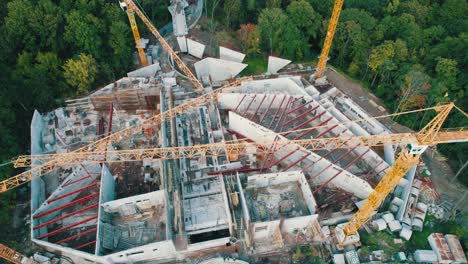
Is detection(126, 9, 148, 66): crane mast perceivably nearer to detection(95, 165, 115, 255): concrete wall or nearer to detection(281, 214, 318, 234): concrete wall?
detection(95, 165, 115, 255): concrete wall

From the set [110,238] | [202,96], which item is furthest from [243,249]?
[202,96]

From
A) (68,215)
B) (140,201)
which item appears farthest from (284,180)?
(68,215)

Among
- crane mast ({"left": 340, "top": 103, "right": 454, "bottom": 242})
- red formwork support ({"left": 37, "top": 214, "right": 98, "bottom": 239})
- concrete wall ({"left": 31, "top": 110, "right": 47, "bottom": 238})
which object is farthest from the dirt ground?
concrete wall ({"left": 31, "top": 110, "right": 47, "bottom": 238})

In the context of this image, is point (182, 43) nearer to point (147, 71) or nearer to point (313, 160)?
→ point (147, 71)

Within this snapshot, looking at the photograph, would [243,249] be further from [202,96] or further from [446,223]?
[446,223]

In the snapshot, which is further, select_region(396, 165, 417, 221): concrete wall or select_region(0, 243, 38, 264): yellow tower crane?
A: select_region(396, 165, 417, 221): concrete wall

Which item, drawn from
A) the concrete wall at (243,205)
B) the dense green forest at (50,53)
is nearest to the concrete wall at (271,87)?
the concrete wall at (243,205)
